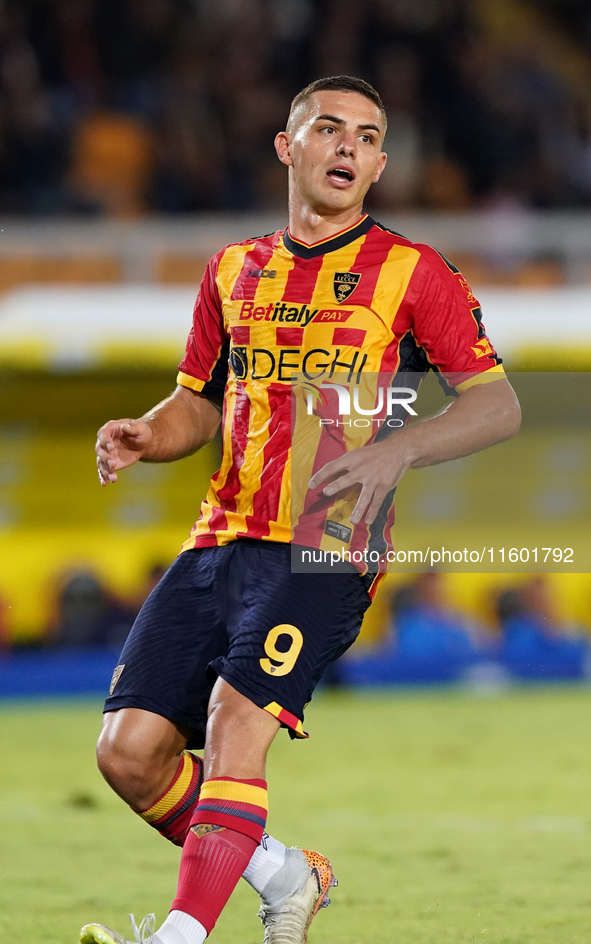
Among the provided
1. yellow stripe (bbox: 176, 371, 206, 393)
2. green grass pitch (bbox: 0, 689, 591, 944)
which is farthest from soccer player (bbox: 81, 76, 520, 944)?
green grass pitch (bbox: 0, 689, 591, 944)

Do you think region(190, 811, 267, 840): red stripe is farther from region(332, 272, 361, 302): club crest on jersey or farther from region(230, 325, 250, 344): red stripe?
region(332, 272, 361, 302): club crest on jersey

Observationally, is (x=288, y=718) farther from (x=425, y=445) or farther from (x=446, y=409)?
(x=446, y=409)

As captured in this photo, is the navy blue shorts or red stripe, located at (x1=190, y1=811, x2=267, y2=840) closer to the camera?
red stripe, located at (x1=190, y1=811, x2=267, y2=840)

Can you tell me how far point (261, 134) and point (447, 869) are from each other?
981cm

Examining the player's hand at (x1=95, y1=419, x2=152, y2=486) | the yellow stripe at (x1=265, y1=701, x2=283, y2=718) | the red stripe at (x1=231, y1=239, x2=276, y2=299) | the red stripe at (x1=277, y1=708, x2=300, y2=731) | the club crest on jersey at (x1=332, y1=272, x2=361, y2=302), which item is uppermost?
the red stripe at (x1=231, y1=239, x2=276, y2=299)

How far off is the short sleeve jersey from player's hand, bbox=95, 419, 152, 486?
0.24 meters

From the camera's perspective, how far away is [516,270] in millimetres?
10547

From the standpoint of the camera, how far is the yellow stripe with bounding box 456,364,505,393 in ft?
11.5

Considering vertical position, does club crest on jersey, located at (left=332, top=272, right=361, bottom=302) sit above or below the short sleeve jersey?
above

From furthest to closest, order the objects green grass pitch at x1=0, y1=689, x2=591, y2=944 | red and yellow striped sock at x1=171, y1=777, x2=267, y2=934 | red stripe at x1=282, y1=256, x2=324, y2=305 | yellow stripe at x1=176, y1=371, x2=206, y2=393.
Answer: green grass pitch at x1=0, y1=689, x2=591, y2=944, yellow stripe at x1=176, y1=371, x2=206, y2=393, red stripe at x1=282, y1=256, x2=324, y2=305, red and yellow striped sock at x1=171, y1=777, x2=267, y2=934

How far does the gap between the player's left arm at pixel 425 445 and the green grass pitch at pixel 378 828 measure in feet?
4.79

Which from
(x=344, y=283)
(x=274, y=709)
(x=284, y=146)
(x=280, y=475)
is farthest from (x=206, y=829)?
(x=284, y=146)

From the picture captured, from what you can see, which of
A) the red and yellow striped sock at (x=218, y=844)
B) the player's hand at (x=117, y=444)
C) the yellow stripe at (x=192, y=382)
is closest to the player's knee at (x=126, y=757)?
the red and yellow striped sock at (x=218, y=844)

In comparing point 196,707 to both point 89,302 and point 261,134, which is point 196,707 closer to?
point 89,302
